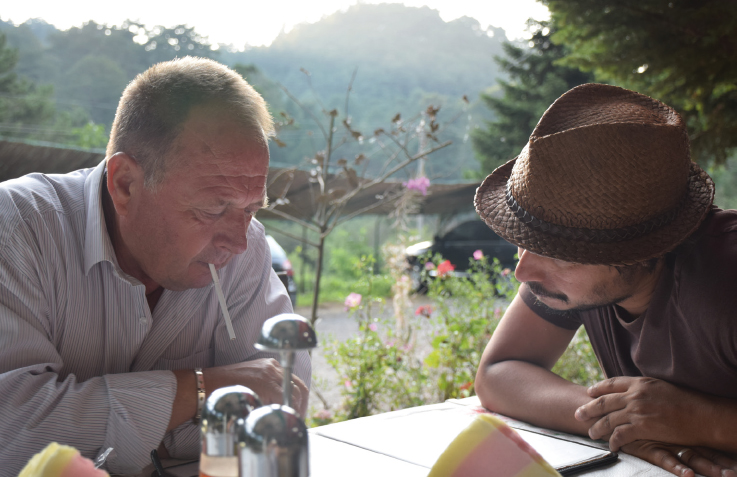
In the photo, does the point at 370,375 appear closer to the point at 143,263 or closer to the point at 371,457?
the point at 143,263

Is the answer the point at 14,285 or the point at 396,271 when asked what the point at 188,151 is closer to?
the point at 14,285

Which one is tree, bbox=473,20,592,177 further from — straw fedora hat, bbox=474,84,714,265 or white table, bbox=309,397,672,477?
white table, bbox=309,397,672,477

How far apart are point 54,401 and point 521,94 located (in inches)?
512

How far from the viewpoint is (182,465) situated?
1056mm

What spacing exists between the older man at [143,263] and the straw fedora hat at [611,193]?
2.04 ft

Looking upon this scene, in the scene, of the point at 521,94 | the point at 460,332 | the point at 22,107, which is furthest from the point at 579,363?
the point at 22,107

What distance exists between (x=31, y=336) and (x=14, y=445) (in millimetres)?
200

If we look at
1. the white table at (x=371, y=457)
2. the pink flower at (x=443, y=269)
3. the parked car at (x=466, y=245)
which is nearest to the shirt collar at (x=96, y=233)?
the white table at (x=371, y=457)

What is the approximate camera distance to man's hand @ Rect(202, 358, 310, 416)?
3.78ft

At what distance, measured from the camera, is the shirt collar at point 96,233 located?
125 cm

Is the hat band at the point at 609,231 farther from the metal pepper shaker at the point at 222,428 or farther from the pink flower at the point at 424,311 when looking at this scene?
the pink flower at the point at 424,311

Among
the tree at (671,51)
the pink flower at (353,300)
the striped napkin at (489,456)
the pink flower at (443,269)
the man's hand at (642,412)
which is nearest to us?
the striped napkin at (489,456)

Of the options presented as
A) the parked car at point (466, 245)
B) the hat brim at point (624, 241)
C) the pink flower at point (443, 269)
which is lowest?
the parked car at point (466, 245)

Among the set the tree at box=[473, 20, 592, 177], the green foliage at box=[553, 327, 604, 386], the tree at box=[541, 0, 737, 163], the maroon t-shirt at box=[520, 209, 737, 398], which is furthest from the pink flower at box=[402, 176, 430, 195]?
the tree at box=[473, 20, 592, 177]
